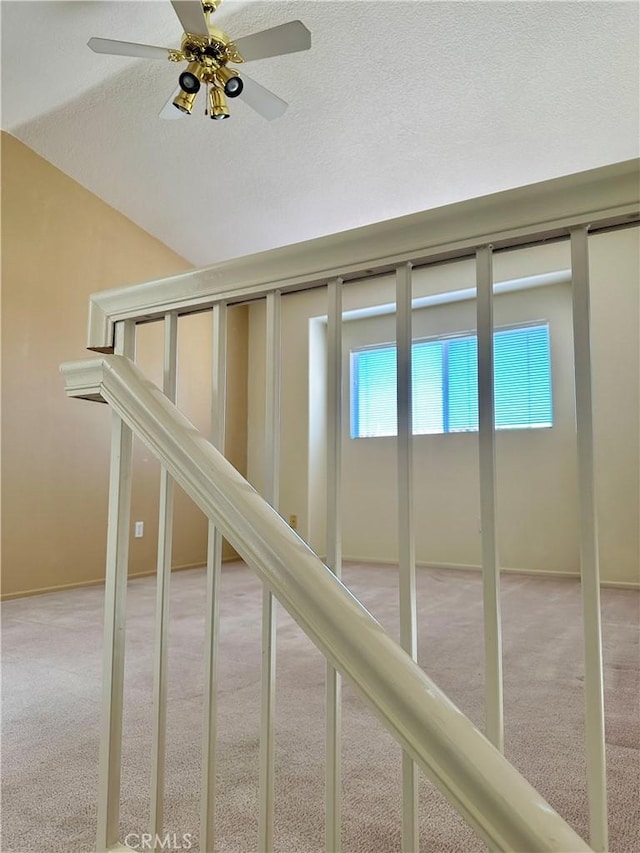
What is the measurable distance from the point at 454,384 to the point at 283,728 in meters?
3.65

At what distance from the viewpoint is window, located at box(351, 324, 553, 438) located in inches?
175

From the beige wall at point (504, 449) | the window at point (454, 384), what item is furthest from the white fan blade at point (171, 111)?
the window at point (454, 384)

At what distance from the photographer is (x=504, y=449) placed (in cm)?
447

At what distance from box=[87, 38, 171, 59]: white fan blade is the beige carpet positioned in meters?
2.40

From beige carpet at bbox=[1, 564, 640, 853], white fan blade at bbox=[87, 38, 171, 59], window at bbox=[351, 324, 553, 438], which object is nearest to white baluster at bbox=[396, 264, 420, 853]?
beige carpet at bbox=[1, 564, 640, 853]

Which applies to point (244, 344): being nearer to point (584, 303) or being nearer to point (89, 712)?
point (89, 712)

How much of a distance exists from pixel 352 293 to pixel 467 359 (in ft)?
3.57

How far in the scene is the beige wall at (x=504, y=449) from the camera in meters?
3.96

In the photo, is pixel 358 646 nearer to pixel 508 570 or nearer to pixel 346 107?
pixel 346 107

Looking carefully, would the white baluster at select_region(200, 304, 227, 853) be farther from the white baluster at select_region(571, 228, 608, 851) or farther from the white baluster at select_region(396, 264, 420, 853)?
the white baluster at select_region(571, 228, 608, 851)

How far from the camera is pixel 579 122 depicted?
297 cm

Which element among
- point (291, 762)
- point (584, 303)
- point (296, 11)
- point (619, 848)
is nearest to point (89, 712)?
point (291, 762)

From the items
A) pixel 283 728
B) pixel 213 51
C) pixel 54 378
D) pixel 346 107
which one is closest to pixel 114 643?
pixel 283 728

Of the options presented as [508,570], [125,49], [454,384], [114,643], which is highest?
[125,49]
